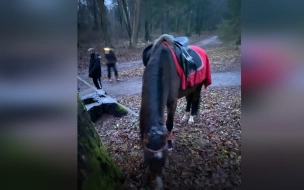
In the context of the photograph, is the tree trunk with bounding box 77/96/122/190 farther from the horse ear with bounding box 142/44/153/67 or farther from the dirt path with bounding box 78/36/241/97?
the horse ear with bounding box 142/44/153/67

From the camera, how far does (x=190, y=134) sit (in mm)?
1595

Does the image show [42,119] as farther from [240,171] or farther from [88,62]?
[240,171]

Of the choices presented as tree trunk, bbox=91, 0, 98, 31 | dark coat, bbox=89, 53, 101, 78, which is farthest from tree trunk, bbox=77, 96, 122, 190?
tree trunk, bbox=91, 0, 98, 31

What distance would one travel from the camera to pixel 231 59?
4.98ft

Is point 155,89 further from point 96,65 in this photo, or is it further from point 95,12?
point 95,12

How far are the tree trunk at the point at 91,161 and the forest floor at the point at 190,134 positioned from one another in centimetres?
4

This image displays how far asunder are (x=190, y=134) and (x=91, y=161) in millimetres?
540

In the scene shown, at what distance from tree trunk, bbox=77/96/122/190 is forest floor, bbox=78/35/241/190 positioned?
38 mm

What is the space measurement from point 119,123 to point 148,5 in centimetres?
63

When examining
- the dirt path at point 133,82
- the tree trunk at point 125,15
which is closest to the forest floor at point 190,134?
the dirt path at point 133,82

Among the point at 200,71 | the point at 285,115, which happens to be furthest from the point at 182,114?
the point at 285,115

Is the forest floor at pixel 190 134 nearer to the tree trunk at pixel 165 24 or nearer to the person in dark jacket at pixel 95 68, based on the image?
the person in dark jacket at pixel 95 68

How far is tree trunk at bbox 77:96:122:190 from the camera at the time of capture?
4.75ft

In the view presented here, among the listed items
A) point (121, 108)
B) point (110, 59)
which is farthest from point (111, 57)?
point (121, 108)
